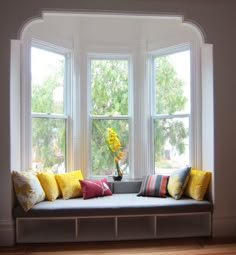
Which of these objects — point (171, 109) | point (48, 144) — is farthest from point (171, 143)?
point (48, 144)

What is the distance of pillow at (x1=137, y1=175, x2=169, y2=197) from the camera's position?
3.53 metres

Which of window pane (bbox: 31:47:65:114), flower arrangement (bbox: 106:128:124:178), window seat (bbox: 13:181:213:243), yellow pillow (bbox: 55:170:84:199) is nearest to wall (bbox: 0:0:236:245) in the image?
window seat (bbox: 13:181:213:243)

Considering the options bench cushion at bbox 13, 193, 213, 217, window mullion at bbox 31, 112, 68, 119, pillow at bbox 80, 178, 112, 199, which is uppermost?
window mullion at bbox 31, 112, 68, 119

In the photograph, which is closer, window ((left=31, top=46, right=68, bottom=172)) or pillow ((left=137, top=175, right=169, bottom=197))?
pillow ((left=137, top=175, right=169, bottom=197))

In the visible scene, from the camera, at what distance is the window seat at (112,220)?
10.0 feet

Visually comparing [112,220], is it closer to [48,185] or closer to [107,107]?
[48,185]

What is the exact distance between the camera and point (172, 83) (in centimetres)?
394

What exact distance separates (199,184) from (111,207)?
1.07 metres

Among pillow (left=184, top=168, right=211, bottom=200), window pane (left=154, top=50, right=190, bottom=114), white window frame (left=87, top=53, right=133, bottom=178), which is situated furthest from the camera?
white window frame (left=87, top=53, right=133, bottom=178)

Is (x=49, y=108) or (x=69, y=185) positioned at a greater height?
(x=49, y=108)

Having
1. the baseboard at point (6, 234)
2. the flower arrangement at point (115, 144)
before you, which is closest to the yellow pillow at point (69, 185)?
the flower arrangement at point (115, 144)

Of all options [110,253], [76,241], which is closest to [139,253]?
[110,253]

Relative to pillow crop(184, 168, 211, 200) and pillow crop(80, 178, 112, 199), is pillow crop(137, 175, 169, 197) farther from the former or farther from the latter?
pillow crop(80, 178, 112, 199)

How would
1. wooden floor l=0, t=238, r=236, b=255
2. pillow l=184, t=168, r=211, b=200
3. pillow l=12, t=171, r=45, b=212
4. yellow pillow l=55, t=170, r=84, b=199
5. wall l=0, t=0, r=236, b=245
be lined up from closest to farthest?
wooden floor l=0, t=238, r=236, b=255
pillow l=12, t=171, r=45, b=212
wall l=0, t=0, r=236, b=245
pillow l=184, t=168, r=211, b=200
yellow pillow l=55, t=170, r=84, b=199
